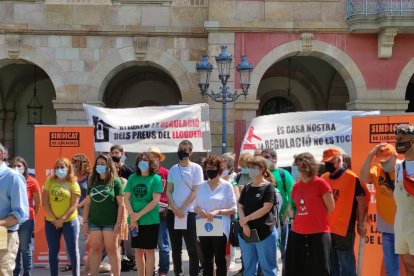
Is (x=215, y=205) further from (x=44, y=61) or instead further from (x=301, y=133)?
(x=44, y=61)

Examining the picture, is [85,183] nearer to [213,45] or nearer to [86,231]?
[86,231]

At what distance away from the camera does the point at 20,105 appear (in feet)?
74.5

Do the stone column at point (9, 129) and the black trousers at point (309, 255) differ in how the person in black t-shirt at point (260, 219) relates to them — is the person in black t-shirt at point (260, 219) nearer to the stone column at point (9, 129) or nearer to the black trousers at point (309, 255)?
the black trousers at point (309, 255)

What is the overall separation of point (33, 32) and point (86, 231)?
384 inches

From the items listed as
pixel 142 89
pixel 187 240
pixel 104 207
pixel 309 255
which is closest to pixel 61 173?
pixel 104 207

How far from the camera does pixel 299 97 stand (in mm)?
22891

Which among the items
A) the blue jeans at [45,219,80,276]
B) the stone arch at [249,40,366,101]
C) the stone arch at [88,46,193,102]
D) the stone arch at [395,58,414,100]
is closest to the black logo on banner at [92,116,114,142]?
the blue jeans at [45,219,80,276]

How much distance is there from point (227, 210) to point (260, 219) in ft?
2.24

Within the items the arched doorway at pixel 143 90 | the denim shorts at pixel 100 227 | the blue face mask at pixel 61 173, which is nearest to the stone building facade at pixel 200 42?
the arched doorway at pixel 143 90

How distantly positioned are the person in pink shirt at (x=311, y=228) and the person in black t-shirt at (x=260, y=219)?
35 cm

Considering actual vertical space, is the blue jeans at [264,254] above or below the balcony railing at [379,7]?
below

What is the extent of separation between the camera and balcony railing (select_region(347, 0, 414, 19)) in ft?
55.3

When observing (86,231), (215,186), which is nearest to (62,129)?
(86,231)

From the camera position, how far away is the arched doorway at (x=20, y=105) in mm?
22000
